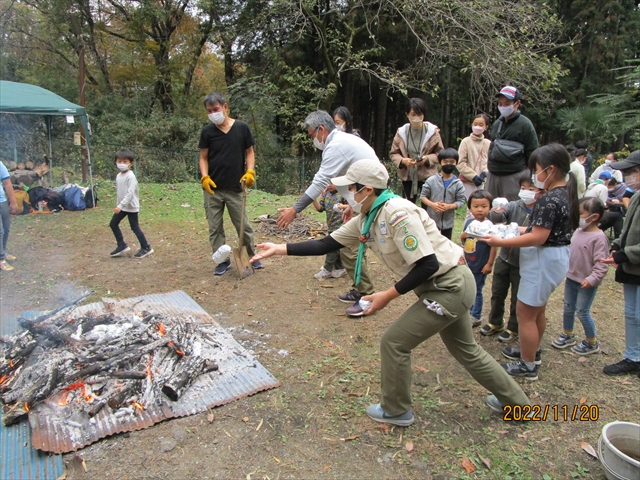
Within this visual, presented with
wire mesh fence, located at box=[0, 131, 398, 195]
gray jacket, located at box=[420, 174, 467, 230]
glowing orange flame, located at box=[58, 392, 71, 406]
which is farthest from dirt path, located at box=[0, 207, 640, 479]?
wire mesh fence, located at box=[0, 131, 398, 195]

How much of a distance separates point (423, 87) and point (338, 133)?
9153 millimetres

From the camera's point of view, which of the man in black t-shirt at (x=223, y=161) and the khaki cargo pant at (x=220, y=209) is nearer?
the man in black t-shirt at (x=223, y=161)

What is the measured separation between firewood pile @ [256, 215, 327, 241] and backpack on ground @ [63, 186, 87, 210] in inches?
168

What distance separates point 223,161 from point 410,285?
11.4ft

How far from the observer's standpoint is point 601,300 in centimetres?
508

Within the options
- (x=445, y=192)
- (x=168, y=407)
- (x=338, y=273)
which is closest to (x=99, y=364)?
(x=168, y=407)

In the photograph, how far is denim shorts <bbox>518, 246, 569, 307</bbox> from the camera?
2.98m

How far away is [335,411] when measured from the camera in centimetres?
295

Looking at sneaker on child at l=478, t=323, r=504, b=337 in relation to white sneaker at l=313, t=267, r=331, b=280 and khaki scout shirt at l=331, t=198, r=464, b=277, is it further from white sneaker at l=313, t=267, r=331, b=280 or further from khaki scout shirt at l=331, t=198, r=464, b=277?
white sneaker at l=313, t=267, r=331, b=280

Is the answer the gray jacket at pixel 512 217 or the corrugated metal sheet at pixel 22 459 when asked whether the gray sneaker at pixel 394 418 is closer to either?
the gray jacket at pixel 512 217

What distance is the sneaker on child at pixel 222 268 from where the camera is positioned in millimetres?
5520

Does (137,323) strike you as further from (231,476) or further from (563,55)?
(563,55)

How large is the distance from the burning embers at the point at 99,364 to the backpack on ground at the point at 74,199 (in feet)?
21.5

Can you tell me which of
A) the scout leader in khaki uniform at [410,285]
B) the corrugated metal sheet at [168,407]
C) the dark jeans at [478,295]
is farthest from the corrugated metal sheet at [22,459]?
the dark jeans at [478,295]
